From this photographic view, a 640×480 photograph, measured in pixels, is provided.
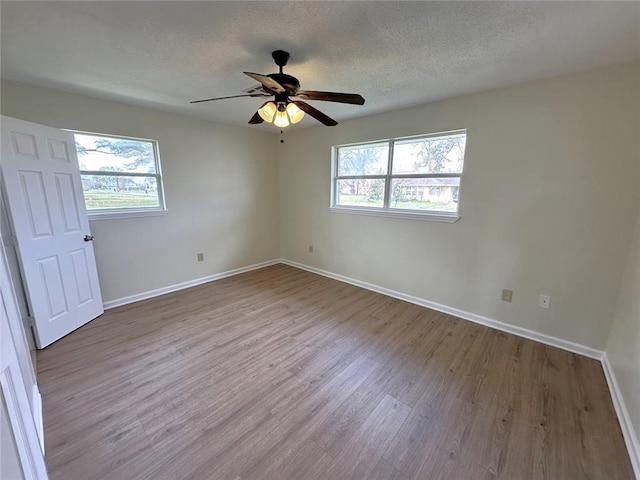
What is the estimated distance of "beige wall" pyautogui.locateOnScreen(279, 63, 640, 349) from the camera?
2.04 m

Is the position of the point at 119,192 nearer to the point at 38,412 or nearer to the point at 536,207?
the point at 38,412

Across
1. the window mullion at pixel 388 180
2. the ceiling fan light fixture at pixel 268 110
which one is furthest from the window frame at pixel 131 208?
the window mullion at pixel 388 180

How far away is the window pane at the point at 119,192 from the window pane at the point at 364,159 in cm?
256

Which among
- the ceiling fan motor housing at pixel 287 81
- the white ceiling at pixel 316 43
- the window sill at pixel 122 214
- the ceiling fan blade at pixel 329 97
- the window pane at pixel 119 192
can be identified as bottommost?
the window sill at pixel 122 214

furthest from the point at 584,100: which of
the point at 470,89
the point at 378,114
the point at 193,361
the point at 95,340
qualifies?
the point at 95,340

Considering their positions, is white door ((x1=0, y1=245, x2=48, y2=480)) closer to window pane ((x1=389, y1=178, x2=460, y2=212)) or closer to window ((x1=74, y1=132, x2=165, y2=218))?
window ((x1=74, y1=132, x2=165, y2=218))

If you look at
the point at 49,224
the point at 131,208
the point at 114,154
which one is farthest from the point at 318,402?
the point at 114,154

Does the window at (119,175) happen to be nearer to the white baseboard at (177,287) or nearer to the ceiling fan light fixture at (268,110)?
the white baseboard at (177,287)

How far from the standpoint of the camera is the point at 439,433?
158cm

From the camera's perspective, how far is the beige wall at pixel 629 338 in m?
1.57

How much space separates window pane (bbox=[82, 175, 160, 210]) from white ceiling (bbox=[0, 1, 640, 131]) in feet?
3.03

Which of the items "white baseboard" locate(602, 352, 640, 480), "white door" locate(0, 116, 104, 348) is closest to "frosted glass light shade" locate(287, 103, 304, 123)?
"white door" locate(0, 116, 104, 348)

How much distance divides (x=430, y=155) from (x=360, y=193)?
105cm

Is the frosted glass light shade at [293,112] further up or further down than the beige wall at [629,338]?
further up
